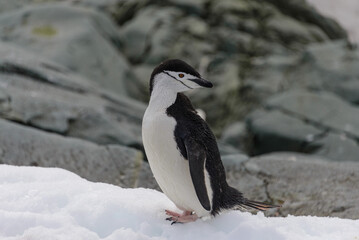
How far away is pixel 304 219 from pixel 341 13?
1243 centimetres

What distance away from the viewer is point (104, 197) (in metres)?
2.42

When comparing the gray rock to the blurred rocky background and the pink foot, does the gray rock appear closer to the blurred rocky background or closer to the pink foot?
the blurred rocky background

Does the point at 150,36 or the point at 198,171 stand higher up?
the point at 198,171

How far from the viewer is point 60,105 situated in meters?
4.80

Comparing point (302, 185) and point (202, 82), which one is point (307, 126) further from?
point (202, 82)

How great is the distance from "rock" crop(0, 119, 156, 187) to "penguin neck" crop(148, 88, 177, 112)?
1.43 m

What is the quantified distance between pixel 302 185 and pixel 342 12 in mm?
11429

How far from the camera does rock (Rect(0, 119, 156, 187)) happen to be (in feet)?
12.4

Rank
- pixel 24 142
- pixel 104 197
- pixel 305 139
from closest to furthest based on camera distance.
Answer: pixel 104 197 → pixel 24 142 → pixel 305 139

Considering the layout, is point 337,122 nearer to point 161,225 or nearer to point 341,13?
point 161,225

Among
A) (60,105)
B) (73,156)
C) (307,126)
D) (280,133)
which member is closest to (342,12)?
(307,126)

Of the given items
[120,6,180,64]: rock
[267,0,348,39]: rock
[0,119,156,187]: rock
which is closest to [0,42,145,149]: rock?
[0,119,156,187]: rock

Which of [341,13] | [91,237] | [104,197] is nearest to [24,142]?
[104,197]

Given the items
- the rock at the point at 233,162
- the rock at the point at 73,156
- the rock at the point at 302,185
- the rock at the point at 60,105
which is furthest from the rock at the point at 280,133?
the rock at the point at 73,156
